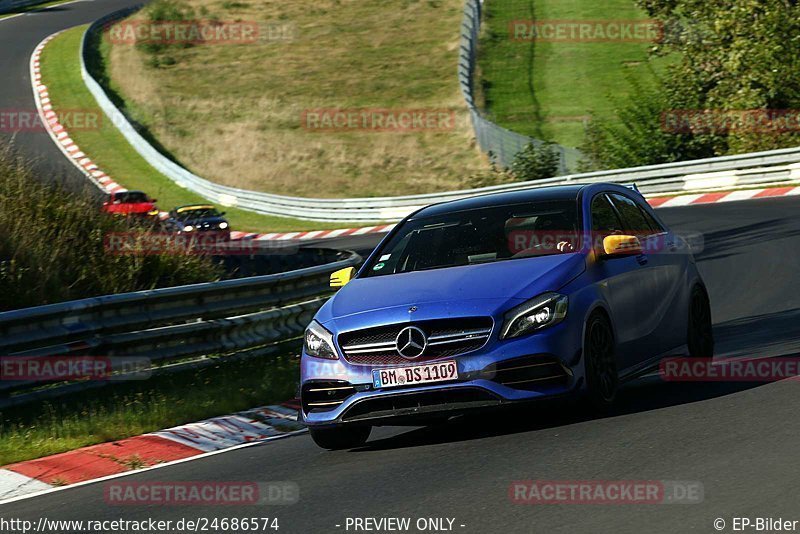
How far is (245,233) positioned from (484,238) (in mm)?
29493

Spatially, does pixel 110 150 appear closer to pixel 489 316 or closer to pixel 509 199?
pixel 509 199

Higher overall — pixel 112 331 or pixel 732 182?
pixel 112 331

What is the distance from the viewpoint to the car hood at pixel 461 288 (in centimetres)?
778

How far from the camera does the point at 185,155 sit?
161 feet

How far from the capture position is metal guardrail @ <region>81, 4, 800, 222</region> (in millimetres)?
28453

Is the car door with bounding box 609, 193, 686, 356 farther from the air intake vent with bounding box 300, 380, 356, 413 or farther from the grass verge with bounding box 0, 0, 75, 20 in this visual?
the grass verge with bounding box 0, 0, 75, 20

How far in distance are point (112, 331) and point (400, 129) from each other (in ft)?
130

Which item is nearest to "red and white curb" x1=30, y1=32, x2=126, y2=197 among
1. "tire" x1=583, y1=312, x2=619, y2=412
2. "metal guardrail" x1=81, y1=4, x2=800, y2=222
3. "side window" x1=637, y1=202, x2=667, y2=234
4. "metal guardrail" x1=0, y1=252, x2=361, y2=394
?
"metal guardrail" x1=81, y1=4, x2=800, y2=222

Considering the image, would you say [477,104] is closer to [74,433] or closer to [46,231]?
[46,231]

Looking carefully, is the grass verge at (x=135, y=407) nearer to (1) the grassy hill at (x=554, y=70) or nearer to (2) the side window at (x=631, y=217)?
(2) the side window at (x=631, y=217)

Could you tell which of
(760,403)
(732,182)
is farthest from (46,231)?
(732,182)

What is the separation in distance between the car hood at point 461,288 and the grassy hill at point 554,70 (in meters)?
34.8

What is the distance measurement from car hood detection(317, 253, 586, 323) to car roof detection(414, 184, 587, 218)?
779 millimetres

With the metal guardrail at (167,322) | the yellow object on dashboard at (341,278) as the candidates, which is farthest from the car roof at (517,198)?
the metal guardrail at (167,322)
